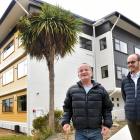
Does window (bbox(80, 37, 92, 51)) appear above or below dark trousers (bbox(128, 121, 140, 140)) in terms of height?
above

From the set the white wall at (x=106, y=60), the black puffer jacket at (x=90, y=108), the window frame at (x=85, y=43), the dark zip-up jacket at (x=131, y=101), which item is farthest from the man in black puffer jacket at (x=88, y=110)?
the window frame at (x=85, y=43)

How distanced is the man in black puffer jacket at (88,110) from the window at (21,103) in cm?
1545

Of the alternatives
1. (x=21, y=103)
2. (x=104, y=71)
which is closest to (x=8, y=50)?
(x=21, y=103)

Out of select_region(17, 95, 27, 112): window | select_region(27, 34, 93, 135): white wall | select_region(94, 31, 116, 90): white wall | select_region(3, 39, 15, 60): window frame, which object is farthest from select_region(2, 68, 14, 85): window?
select_region(94, 31, 116, 90): white wall

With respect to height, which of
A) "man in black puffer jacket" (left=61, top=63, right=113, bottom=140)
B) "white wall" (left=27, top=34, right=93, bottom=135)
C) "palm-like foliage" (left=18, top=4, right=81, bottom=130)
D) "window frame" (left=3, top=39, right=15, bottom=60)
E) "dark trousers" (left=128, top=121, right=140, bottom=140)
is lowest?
"dark trousers" (left=128, top=121, right=140, bottom=140)

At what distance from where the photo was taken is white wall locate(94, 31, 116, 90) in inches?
862

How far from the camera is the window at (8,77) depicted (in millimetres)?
23144

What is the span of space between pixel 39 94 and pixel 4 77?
8713mm

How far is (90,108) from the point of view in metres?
3.82

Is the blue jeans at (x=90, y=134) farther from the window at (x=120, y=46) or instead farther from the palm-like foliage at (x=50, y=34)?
the window at (x=120, y=46)

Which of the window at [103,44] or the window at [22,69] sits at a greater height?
the window at [103,44]

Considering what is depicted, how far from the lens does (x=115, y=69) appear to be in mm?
22172

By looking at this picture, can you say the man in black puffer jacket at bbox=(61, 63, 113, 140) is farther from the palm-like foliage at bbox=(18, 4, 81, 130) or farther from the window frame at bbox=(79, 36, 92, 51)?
the window frame at bbox=(79, 36, 92, 51)

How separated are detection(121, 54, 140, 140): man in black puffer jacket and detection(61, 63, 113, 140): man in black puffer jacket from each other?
2.27ft
